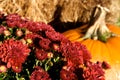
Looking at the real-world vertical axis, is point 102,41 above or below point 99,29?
below

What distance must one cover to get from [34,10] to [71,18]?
47cm

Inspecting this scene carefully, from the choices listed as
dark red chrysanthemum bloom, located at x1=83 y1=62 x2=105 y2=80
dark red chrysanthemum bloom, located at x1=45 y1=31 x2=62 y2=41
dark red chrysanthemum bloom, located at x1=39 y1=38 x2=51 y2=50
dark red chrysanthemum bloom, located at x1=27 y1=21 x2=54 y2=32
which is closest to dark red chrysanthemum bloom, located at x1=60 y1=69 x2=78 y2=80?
dark red chrysanthemum bloom, located at x1=83 y1=62 x2=105 y2=80

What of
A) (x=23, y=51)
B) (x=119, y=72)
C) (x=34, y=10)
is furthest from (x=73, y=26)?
(x=23, y=51)

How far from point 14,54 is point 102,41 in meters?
1.61

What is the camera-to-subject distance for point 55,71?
289cm

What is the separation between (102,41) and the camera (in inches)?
165

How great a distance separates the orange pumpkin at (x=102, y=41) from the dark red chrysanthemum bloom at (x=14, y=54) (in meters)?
1.29

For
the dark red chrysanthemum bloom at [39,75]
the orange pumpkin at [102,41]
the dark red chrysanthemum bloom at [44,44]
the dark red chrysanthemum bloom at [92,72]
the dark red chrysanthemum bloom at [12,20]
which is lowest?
the orange pumpkin at [102,41]

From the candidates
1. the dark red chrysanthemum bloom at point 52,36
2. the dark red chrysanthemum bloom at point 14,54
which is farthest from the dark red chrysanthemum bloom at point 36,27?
the dark red chrysanthemum bloom at point 14,54

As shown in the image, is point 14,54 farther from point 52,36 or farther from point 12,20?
point 12,20

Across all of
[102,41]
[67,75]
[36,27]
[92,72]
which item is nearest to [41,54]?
[67,75]

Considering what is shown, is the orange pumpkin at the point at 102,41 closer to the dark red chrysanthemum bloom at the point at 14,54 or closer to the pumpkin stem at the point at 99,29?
the pumpkin stem at the point at 99,29

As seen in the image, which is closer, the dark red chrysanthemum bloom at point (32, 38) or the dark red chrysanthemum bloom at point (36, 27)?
the dark red chrysanthemum bloom at point (32, 38)

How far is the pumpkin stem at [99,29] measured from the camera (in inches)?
165
